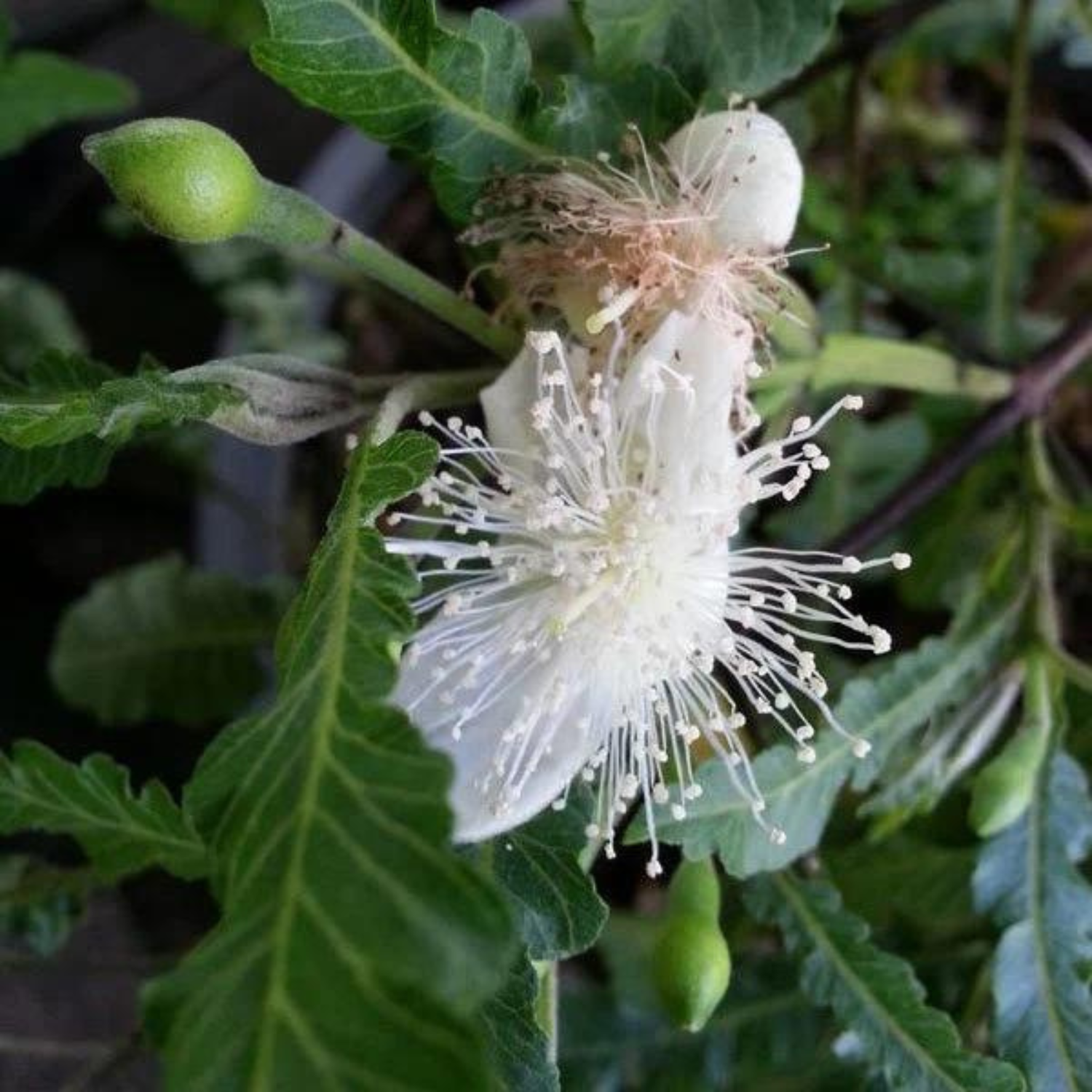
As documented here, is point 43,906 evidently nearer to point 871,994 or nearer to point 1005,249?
point 871,994

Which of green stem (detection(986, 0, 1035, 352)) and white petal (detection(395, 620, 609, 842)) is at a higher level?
white petal (detection(395, 620, 609, 842))

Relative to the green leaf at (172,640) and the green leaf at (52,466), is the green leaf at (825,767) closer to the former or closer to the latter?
the green leaf at (52,466)

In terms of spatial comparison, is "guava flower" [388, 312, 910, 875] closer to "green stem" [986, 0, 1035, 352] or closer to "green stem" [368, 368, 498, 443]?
"green stem" [368, 368, 498, 443]

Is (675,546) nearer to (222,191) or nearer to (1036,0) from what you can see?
(222,191)

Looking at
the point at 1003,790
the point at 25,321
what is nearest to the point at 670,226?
the point at 1003,790

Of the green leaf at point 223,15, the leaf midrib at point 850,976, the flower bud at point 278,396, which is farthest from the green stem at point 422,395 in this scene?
the green leaf at point 223,15

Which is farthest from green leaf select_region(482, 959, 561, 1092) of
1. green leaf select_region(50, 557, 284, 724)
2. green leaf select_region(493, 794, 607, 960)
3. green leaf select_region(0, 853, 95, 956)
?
green leaf select_region(50, 557, 284, 724)
